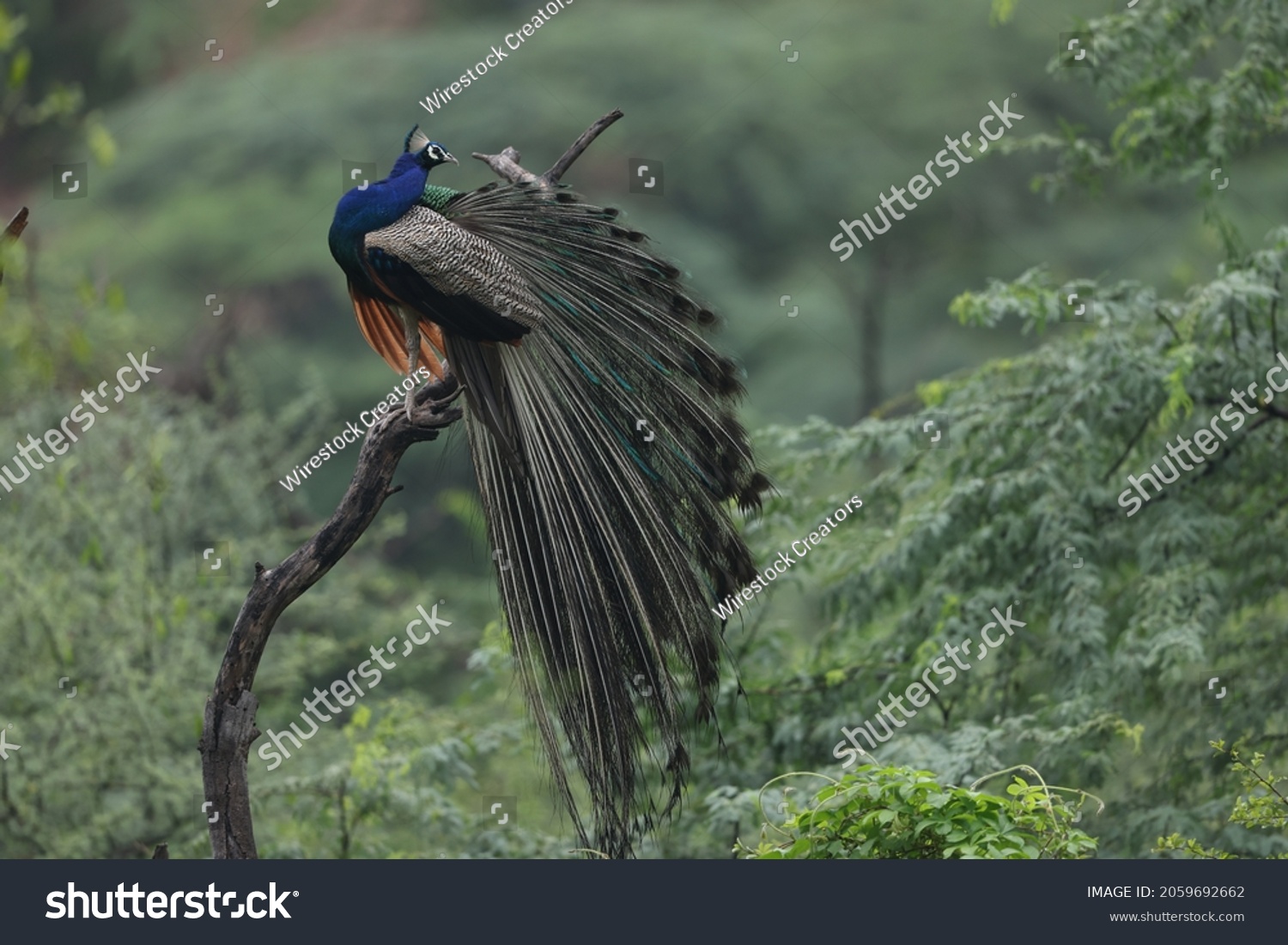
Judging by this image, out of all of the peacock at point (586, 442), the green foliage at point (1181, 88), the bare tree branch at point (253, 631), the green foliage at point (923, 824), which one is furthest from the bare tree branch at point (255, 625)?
the green foliage at point (1181, 88)

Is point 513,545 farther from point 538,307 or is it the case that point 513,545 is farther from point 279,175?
point 279,175

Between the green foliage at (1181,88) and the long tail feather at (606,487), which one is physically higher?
the green foliage at (1181,88)

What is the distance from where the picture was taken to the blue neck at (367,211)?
2.95 metres

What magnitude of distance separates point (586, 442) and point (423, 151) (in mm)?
745

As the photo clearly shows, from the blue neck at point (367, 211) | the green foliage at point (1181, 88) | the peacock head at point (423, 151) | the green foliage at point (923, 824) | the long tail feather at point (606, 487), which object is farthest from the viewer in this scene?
the green foliage at point (1181, 88)

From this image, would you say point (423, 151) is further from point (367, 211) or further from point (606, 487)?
point (606, 487)

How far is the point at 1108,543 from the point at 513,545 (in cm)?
210

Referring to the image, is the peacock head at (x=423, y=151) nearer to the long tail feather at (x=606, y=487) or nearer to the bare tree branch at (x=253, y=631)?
the long tail feather at (x=606, y=487)

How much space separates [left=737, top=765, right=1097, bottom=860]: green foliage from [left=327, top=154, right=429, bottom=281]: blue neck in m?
1.46

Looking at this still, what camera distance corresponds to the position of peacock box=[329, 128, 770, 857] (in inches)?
109

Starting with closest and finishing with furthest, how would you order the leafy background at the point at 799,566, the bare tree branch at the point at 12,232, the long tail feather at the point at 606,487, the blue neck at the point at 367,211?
1. the bare tree branch at the point at 12,232
2. the long tail feather at the point at 606,487
3. the blue neck at the point at 367,211
4. the leafy background at the point at 799,566

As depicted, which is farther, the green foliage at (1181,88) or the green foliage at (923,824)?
the green foliage at (1181,88)

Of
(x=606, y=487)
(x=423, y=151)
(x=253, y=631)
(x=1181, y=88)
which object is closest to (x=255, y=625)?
(x=253, y=631)

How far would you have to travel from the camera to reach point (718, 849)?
439 centimetres
